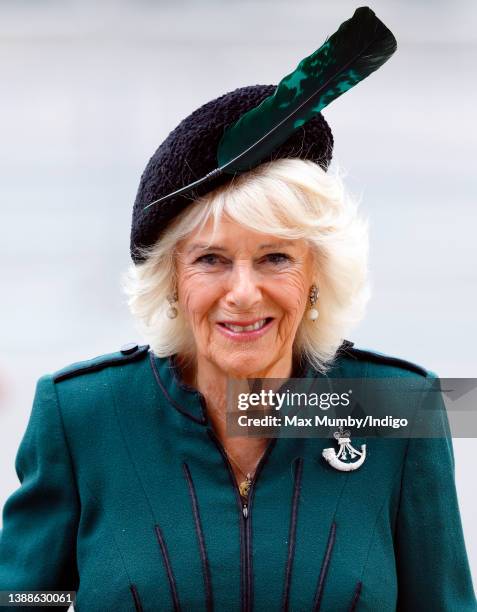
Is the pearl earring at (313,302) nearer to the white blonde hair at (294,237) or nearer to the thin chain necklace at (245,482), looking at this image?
the white blonde hair at (294,237)

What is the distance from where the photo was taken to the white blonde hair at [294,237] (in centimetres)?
174

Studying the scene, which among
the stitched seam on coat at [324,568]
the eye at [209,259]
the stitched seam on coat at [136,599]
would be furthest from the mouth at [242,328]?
the stitched seam on coat at [136,599]

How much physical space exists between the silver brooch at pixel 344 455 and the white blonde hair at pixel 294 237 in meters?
0.17

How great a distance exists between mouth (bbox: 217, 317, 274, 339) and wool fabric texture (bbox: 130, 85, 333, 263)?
216 millimetres

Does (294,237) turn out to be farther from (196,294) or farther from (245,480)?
(245,480)

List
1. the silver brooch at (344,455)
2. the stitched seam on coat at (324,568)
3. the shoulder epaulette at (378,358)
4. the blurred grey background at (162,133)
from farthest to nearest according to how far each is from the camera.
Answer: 1. the blurred grey background at (162,133)
2. the shoulder epaulette at (378,358)
3. the silver brooch at (344,455)
4. the stitched seam on coat at (324,568)

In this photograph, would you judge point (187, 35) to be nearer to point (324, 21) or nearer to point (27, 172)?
point (324, 21)

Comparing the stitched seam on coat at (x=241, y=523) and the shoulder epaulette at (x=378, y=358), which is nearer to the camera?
the stitched seam on coat at (x=241, y=523)

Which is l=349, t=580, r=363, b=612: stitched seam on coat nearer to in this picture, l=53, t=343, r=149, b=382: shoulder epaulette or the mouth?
the mouth

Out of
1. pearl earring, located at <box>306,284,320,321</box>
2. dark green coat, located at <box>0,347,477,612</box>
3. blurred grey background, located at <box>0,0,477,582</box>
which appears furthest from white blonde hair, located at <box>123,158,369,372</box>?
blurred grey background, located at <box>0,0,477,582</box>

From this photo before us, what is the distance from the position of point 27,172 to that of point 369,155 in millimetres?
2074

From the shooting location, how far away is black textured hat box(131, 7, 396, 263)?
175 centimetres

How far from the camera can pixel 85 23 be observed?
6.34 m

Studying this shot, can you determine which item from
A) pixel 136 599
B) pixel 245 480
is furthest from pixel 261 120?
pixel 136 599
